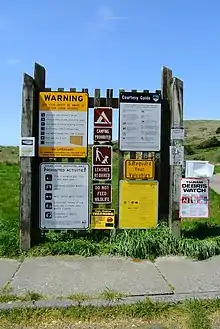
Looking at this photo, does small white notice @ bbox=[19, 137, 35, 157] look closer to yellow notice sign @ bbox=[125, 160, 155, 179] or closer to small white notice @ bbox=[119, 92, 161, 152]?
small white notice @ bbox=[119, 92, 161, 152]

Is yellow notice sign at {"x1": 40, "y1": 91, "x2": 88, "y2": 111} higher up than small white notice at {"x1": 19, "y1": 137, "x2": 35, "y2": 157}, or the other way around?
yellow notice sign at {"x1": 40, "y1": 91, "x2": 88, "y2": 111}

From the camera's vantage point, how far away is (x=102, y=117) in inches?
290

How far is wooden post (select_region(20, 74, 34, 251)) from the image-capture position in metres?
7.09

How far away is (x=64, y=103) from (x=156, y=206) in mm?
2125

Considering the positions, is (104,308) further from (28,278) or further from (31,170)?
(31,170)

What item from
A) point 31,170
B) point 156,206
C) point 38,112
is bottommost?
point 156,206

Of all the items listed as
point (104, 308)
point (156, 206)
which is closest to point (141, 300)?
point (104, 308)

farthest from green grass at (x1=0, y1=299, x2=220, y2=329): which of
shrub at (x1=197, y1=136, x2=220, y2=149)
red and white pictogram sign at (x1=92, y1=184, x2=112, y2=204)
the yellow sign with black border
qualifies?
shrub at (x1=197, y1=136, x2=220, y2=149)

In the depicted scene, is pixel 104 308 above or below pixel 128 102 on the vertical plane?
below

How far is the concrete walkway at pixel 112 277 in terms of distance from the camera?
5379 mm

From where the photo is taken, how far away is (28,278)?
5887mm

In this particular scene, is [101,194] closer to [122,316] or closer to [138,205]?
[138,205]

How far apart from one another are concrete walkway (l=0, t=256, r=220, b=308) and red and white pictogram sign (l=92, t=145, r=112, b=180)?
1298 millimetres

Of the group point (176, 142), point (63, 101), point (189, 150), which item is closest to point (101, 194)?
point (176, 142)
